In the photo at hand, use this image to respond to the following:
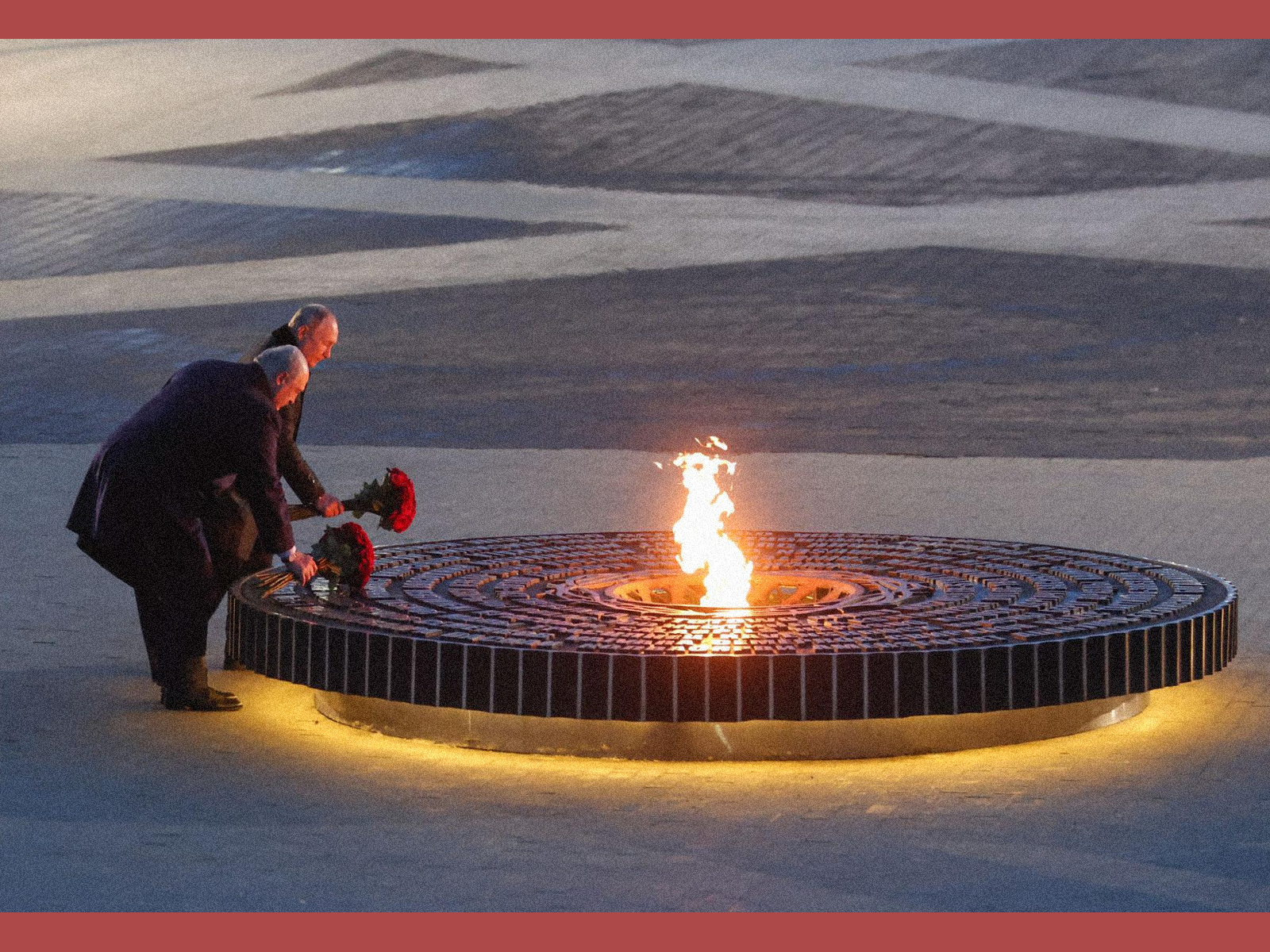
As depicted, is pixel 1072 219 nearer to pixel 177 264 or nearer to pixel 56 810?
pixel 177 264

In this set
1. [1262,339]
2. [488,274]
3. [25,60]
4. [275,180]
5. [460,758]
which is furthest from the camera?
[25,60]

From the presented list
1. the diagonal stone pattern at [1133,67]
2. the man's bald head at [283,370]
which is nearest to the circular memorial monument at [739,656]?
the man's bald head at [283,370]

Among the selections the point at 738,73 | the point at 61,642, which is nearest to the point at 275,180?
the point at 738,73

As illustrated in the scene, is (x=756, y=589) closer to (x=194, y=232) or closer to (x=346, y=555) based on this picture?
(x=346, y=555)

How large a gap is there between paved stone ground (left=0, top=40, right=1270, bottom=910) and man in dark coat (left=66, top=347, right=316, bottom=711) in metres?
0.26

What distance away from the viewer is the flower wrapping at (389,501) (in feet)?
23.1

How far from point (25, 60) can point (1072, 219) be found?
13.9 m

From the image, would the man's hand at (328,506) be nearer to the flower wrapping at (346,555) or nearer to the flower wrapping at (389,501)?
the flower wrapping at (346,555)

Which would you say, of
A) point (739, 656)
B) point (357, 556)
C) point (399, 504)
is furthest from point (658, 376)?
point (739, 656)

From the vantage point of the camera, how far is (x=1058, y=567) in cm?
747

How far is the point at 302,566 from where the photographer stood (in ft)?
21.2

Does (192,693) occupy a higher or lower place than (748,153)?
lower

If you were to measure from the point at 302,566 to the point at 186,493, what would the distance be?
18.8 inches

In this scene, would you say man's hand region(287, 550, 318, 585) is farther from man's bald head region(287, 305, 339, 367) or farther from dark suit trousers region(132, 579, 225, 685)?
man's bald head region(287, 305, 339, 367)
